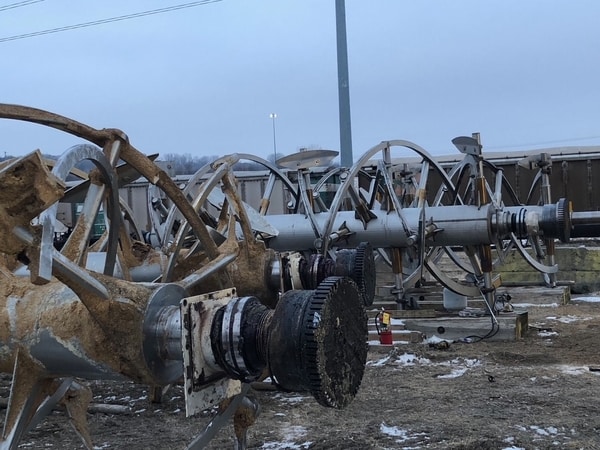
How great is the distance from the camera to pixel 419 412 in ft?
15.8

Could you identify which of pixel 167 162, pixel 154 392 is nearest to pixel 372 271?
pixel 154 392

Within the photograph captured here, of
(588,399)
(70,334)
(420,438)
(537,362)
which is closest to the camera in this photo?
(70,334)

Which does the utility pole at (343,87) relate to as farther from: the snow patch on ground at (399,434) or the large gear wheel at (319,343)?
the large gear wheel at (319,343)

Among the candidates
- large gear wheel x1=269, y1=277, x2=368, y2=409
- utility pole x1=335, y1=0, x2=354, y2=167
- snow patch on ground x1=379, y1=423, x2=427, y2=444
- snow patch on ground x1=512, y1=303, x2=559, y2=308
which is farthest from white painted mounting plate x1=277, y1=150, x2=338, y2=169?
large gear wheel x1=269, y1=277, x2=368, y2=409

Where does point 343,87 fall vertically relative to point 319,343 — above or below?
above

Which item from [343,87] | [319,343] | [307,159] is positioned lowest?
[319,343]

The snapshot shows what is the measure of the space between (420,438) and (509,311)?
4.08 meters

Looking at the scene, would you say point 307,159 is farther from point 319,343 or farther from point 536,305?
point 319,343

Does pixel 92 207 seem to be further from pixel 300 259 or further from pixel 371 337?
pixel 371 337

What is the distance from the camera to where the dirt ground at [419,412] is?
4266 mm

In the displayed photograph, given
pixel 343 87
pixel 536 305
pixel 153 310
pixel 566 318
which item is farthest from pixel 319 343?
pixel 343 87

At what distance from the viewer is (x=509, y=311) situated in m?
7.97

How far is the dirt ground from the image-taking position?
4266 mm

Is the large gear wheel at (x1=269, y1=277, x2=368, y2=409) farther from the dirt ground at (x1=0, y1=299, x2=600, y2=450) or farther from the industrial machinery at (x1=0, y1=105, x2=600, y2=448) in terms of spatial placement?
the dirt ground at (x1=0, y1=299, x2=600, y2=450)
